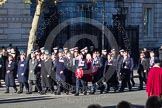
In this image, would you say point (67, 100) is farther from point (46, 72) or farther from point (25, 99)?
point (46, 72)

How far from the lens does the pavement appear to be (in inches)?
679

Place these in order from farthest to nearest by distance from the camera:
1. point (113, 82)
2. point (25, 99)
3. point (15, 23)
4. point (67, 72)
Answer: point (15, 23)
point (113, 82)
point (67, 72)
point (25, 99)

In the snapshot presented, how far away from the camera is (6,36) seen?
34562 millimetres

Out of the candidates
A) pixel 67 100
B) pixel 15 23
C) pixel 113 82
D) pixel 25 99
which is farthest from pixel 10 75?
pixel 15 23

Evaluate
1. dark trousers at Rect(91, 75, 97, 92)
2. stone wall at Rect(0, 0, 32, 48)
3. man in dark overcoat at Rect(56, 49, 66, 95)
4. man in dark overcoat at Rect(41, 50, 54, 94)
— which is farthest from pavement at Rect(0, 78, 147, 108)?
stone wall at Rect(0, 0, 32, 48)

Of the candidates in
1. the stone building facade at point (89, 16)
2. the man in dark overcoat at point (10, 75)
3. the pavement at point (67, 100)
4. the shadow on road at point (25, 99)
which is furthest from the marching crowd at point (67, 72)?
the stone building facade at point (89, 16)

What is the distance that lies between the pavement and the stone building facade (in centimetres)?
1304

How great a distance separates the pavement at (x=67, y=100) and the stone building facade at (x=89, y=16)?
1304 centimetres

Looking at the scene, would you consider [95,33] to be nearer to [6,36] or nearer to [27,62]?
[6,36]

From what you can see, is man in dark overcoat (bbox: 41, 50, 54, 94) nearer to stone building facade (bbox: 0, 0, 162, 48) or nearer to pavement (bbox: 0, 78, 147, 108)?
pavement (bbox: 0, 78, 147, 108)

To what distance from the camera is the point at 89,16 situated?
132 ft

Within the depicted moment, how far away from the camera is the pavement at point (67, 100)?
1723 cm

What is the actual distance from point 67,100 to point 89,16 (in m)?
22.1

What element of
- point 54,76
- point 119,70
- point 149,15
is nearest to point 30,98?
point 54,76
